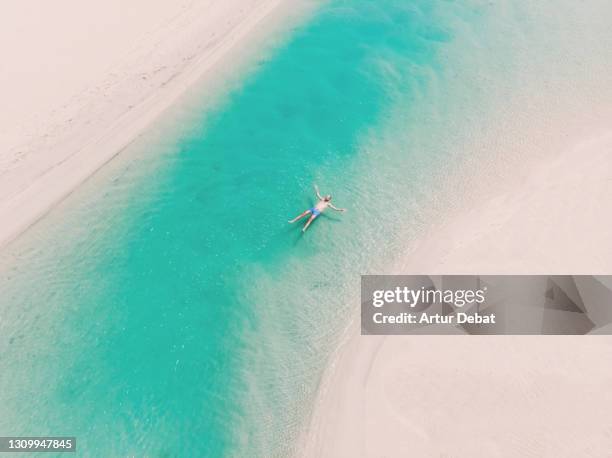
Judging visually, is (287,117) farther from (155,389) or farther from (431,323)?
(155,389)

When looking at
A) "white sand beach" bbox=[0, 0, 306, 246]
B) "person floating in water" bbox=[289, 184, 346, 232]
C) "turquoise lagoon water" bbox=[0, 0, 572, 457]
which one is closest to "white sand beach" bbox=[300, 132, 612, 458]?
"turquoise lagoon water" bbox=[0, 0, 572, 457]

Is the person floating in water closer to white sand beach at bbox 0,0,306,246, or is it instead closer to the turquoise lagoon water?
the turquoise lagoon water

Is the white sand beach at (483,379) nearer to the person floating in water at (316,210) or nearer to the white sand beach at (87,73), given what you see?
the person floating in water at (316,210)

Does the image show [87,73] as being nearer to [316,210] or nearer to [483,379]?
[316,210]

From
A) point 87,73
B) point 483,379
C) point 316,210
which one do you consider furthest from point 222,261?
point 87,73

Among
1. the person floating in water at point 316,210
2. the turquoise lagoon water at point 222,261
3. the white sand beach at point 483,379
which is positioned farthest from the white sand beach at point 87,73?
the white sand beach at point 483,379

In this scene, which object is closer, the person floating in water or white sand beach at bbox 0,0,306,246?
the person floating in water
